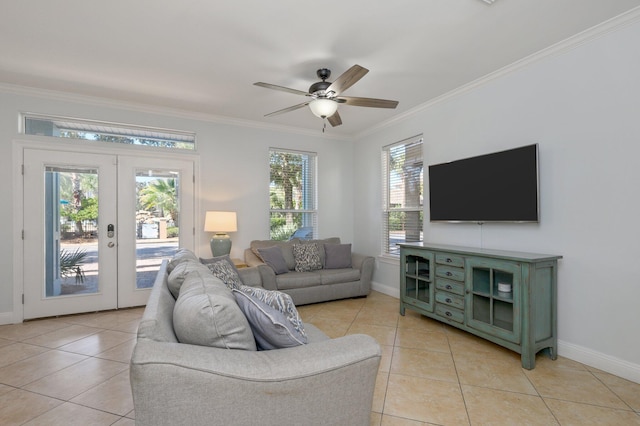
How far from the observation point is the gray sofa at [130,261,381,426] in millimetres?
1026

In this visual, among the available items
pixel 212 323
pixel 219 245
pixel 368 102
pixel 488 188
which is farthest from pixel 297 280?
pixel 212 323

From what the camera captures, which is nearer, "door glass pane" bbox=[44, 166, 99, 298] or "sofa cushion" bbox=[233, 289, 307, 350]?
"sofa cushion" bbox=[233, 289, 307, 350]

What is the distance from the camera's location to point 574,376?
2.39 metres

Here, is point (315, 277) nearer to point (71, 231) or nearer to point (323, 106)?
point (323, 106)

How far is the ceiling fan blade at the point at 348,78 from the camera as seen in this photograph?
2356 mm

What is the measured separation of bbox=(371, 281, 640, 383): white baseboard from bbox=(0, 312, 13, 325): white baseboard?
18.7 ft

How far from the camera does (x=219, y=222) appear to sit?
4.27 metres

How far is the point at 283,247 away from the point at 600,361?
11.9 ft

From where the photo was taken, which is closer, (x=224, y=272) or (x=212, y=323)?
(x=212, y=323)

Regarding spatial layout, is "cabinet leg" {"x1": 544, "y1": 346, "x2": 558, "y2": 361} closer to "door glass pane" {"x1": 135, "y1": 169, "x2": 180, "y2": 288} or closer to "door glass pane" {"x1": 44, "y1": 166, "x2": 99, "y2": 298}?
"door glass pane" {"x1": 135, "y1": 169, "x2": 180, "y2": 288}

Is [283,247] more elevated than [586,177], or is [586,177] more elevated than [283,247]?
[586,177]

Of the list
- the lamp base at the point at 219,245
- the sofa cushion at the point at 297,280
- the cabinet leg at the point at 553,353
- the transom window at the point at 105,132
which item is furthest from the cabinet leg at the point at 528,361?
the transom window at the point at 105,132

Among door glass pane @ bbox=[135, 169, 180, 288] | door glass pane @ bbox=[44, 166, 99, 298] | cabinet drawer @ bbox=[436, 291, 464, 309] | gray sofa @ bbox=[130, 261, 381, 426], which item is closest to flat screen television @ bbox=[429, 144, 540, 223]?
Answer: cabinet drawer @ bbox=[436, 291, 464, 309]

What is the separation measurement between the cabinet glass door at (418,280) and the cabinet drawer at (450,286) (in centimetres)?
10
